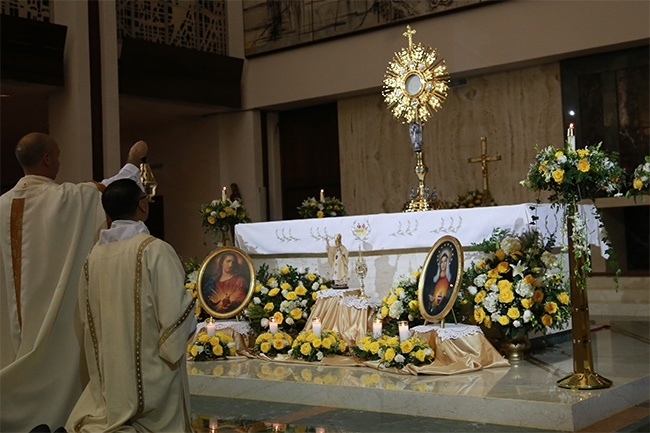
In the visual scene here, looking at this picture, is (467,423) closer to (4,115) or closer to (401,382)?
(401,382)

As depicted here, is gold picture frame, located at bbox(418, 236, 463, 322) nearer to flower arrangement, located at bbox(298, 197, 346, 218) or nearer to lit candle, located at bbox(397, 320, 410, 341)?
lit candle, located at bbox(397, 320, 410, 341)

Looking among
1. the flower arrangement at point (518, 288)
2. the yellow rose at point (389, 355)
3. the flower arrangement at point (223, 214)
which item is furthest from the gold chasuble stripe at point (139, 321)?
the flower arrangement at point (223, 214)

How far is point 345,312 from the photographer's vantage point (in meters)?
7.79

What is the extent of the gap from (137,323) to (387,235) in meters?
3.95

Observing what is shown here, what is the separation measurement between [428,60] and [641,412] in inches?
176

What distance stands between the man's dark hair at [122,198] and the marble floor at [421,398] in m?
1.88

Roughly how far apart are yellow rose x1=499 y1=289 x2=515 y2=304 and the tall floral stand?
88cm

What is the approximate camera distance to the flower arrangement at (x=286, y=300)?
8141mm

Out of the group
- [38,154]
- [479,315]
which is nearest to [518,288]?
[479,315]

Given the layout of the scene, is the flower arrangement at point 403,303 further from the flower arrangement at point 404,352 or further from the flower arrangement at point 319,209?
the flower arrangement at point 319,209

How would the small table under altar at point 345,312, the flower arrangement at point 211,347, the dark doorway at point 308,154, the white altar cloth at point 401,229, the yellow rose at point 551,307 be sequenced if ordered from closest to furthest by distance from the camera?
the yellow rose at point 551,307, the white altar cloth at point 401,229, the small table under altar at point 345,312, the flower arrangement at point 211,347, the dark doorway at point 308,154

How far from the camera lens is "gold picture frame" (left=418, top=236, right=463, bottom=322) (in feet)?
22.1

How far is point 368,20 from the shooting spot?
1442 centimetres

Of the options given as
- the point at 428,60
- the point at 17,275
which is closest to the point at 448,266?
the point at 428,60
